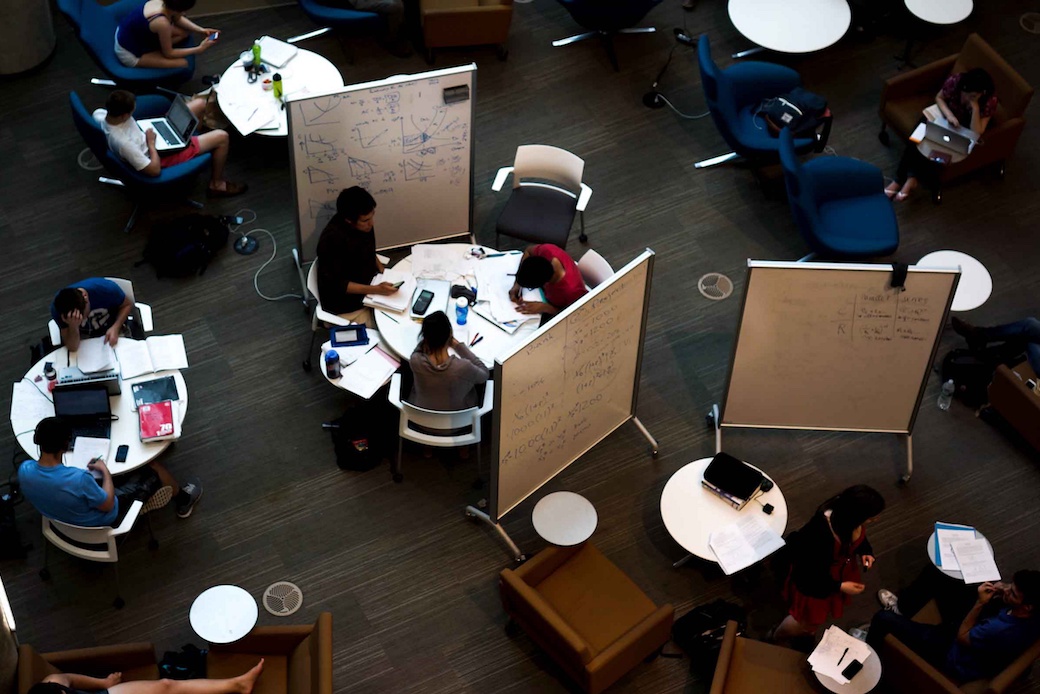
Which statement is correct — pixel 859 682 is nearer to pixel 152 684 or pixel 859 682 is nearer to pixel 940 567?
pixel 940 567

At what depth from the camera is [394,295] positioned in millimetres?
7488

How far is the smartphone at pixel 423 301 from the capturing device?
7.40m

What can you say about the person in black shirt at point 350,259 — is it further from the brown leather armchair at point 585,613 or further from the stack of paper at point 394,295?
the brown leather armchair at point 585,613

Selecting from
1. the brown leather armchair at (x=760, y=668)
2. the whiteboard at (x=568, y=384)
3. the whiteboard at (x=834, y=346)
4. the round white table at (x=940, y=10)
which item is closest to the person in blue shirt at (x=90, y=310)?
the whiteboard at (x=568, y=384)

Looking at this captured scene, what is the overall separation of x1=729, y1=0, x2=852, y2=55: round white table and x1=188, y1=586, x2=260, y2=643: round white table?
6.00m

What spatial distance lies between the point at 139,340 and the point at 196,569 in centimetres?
150

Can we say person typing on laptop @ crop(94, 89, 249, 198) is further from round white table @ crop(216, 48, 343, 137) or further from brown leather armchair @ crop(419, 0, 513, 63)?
brown leather armchair @ crop(419, 0, 513, 63)

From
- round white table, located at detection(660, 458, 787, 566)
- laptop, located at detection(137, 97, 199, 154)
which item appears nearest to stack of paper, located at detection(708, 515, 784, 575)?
round white table, located at detection(660, 458, 787, 566)

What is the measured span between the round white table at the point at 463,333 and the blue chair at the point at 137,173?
6.58 ft

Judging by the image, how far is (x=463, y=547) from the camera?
23.2 ft

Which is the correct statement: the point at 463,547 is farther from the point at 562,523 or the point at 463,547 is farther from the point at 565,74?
the point at 565,74

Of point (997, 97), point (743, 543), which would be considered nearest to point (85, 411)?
point (743, 543)

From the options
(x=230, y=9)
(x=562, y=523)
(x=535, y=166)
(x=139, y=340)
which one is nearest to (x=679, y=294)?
(x=535, y=166)

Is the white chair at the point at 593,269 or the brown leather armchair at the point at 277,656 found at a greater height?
the white chair at the point at 593,269
